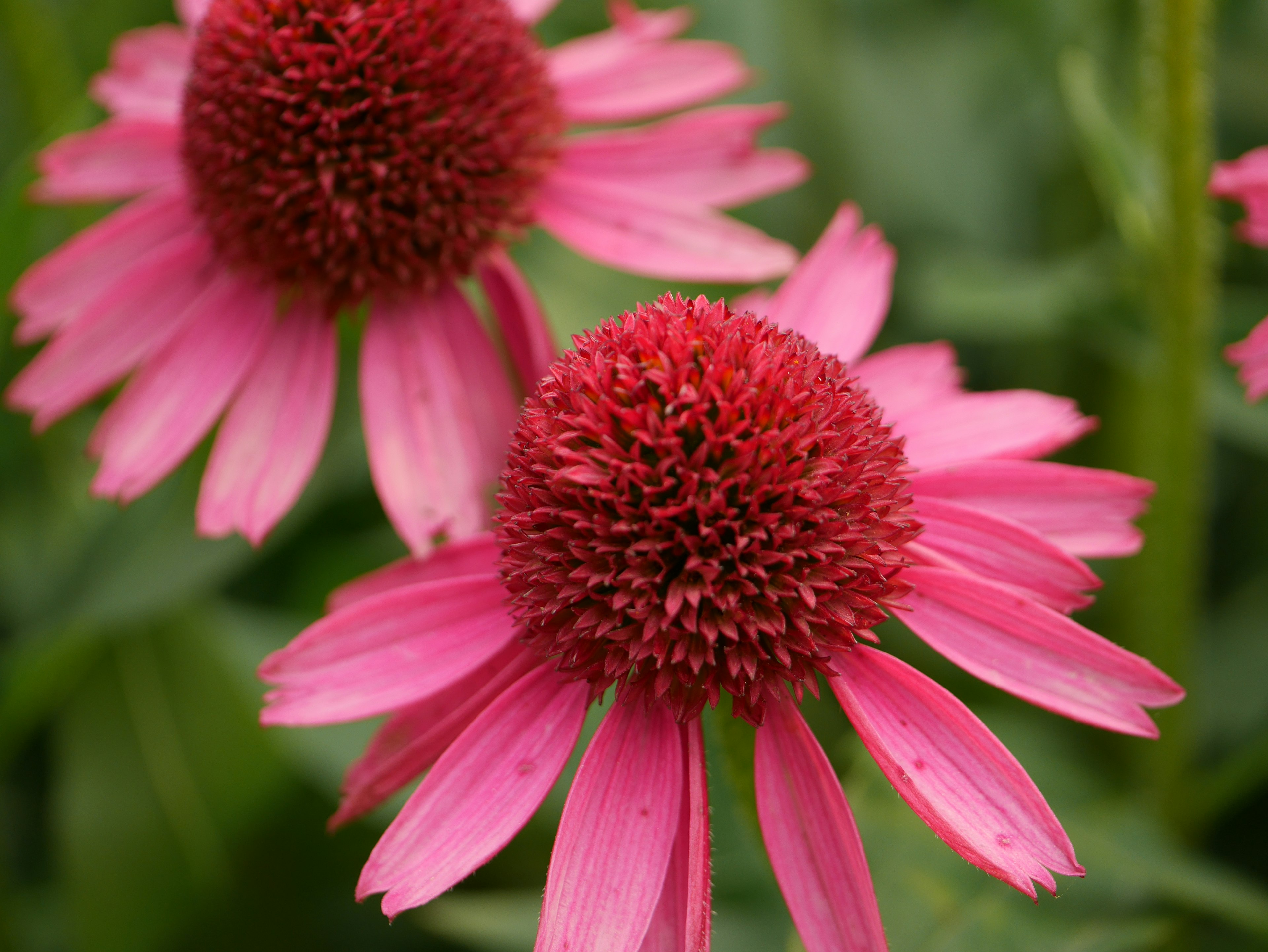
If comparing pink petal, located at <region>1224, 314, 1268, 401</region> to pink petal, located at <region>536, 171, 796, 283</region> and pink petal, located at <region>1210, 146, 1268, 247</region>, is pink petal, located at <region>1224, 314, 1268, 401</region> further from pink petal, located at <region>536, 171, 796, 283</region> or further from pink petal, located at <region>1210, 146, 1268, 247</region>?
pink petal, located at <region>536, 171, 796, 283</region>

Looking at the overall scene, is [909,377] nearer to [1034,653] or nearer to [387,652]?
[1034,653]

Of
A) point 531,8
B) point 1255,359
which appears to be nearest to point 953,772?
point 1255,359

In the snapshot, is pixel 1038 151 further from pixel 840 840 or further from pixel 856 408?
pixel 840 840

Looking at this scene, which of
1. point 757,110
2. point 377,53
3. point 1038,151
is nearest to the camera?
point 377,53

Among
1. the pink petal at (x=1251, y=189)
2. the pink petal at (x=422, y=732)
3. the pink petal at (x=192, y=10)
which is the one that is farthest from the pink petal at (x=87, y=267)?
the pink petal at (x=1251, y=189)

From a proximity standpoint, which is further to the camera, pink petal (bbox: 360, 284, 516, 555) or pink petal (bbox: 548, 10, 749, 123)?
pink petal (bbox: 548, 10, 749, 123)

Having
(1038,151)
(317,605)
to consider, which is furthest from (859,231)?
(1038,151)

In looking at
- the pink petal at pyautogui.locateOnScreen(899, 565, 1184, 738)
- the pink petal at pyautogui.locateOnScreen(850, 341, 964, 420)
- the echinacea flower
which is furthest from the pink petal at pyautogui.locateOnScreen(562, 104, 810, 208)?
the pink petal at pyautogui.locateOnScreen(899, 565, 1184, 738)
